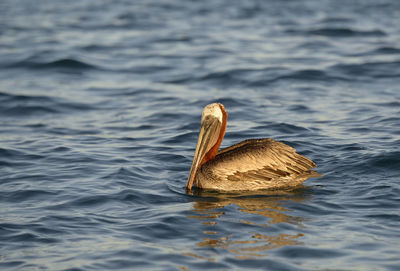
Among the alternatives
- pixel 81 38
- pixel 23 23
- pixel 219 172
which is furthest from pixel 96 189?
pixel 23 23

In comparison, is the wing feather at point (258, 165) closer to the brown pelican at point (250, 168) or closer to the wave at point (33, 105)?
the brown pelican at point (250, 168)

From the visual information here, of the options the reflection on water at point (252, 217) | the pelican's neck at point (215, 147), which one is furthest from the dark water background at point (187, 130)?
the pelican's neck at point (215, 147)

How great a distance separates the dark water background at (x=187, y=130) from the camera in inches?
280

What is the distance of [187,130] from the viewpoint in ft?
41.6

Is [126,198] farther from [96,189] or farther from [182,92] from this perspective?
[182,92]

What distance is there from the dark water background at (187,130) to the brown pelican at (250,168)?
0.24m

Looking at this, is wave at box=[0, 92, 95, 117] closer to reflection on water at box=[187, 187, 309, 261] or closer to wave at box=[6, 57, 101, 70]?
wave at box=[6, 57, 101, 70]

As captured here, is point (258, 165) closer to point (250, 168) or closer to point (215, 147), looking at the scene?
point (250, 168)

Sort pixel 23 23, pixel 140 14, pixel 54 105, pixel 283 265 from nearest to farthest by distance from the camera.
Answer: pixel 283 265 < pixel 54 105 < pixel 23 23 < pixel 140 14

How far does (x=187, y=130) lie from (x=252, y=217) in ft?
16.5

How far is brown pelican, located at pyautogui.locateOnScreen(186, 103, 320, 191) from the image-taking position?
9.06 m

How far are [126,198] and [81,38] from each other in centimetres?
1409

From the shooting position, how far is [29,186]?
9406 millimetres

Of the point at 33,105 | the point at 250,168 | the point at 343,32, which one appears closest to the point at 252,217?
the point at 250,168
